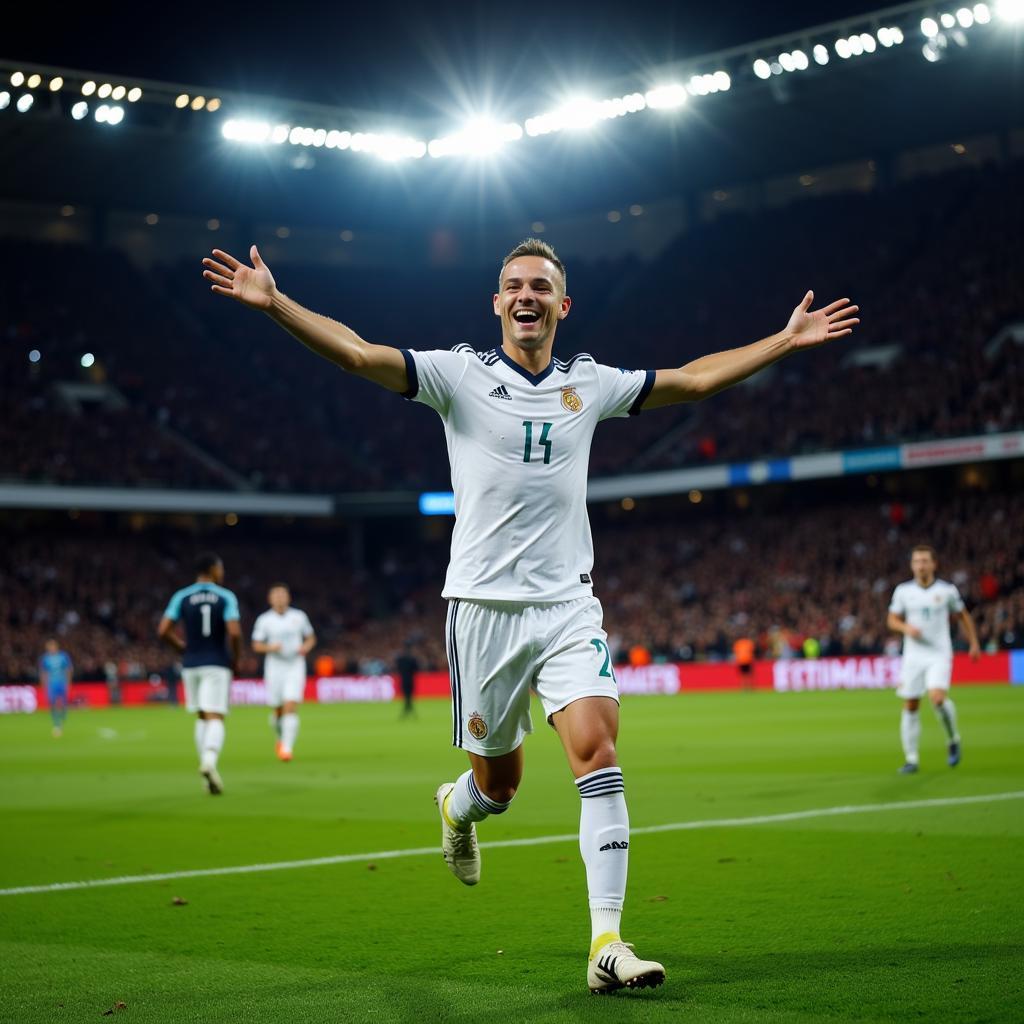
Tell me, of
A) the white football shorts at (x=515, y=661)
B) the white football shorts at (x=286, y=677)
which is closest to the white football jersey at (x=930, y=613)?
the white football shorts at (x=286, y=677)

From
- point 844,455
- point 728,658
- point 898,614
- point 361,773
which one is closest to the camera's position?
point 898,614

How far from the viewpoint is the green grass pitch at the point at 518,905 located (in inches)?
229

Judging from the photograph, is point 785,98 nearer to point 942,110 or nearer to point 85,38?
point 942,110

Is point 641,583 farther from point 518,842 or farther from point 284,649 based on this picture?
point 518,842

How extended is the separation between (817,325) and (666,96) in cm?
4253

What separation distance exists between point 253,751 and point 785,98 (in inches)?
1264

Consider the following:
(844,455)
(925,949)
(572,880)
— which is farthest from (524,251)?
(844,455)

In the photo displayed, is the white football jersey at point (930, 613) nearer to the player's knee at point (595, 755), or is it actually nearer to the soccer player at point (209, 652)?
the soccer player at point (209, 652)

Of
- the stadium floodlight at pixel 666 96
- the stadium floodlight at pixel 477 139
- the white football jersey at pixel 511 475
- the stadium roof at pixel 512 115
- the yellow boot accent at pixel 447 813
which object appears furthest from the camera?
the stadium floodlight at pixel 477 139

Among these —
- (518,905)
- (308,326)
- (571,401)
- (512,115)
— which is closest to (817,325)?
(571,401)

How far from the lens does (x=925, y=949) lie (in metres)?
6.46

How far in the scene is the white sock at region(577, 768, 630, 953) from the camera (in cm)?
597

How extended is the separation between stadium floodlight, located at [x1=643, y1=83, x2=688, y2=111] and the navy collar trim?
4258cm

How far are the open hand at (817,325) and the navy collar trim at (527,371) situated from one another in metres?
1.23
